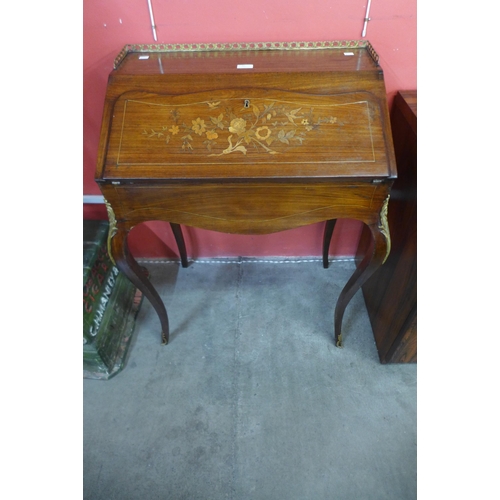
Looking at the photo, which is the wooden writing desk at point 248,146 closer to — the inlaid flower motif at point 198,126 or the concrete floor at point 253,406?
the inlaid flower motif at point 198,126

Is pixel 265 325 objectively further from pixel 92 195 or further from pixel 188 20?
pixel 188 20

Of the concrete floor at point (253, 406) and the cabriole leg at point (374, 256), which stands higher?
the cabriole leg at point (374, 256)

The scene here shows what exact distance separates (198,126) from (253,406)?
973 millimetres

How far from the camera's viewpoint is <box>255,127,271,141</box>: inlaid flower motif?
976 millimetres

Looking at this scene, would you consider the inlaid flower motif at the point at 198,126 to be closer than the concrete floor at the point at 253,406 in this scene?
Yes

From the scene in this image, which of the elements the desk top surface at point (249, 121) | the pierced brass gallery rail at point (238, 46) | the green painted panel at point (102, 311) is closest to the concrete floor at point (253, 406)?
the green painted panel at point (102, 311)

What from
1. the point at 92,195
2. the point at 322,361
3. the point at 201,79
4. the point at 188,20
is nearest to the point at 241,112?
the point at 201,79

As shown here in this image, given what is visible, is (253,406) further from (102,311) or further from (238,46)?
(238,46)

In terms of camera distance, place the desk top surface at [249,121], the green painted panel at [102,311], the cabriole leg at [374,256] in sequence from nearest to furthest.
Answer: the desk top surface at [249,121], the cabriole leg at [374,256], the green painted panel at [102,311]

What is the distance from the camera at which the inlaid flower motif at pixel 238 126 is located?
38.8 inches

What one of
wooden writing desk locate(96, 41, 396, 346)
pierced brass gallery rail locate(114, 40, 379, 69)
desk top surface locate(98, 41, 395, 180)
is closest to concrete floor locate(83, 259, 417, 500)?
wooden writing desk locate(96, 41, 396, 346)

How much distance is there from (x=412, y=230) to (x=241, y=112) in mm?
599

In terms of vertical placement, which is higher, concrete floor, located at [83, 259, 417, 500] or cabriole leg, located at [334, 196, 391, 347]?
cabriole leg, located at [334, 196, 391, 347]

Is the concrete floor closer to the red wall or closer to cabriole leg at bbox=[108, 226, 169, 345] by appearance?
cabriole leg at bbox=[108, 226, 169, 345]
